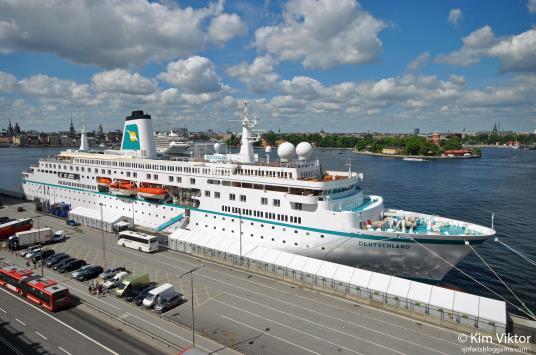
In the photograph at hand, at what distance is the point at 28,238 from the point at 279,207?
23779 mm

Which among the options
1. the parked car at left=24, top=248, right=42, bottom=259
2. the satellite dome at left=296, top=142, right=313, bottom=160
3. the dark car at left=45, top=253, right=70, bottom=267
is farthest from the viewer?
the satellite dome at left=296, top=142, right=313, bottom=160

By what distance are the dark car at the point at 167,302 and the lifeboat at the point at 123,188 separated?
18.9 meters

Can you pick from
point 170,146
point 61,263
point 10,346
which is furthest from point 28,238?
point 170,146

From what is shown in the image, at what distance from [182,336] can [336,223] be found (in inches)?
516

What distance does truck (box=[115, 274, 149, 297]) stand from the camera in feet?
70.5

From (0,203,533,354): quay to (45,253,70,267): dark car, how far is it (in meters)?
0.98

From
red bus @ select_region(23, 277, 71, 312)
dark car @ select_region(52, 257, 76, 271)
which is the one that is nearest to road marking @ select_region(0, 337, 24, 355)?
red bus @ select_region(23, 277, 71, 312)

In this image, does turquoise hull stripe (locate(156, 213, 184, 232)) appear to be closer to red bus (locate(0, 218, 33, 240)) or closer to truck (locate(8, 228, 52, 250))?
truck (locate(8, 228, 52, 250))

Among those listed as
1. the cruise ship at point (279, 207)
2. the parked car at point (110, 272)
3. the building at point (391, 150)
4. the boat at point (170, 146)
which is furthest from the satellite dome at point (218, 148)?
the building at point (391, 150)

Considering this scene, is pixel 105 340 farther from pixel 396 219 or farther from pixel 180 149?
pixel 180 149

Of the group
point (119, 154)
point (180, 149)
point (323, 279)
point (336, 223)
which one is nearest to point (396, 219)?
point (336, 223)

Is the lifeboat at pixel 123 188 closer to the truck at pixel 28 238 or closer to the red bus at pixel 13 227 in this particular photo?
the truck at pixel 28 238

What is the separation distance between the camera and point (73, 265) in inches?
1027

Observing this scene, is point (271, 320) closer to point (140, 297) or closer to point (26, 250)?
point (140, 297)
